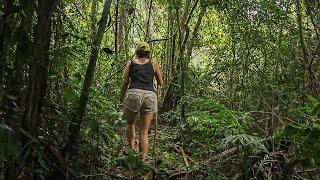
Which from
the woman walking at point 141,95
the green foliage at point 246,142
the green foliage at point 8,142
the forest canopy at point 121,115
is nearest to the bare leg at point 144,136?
the woman walking at point 141,95

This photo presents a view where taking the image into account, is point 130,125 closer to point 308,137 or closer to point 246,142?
point 246,142

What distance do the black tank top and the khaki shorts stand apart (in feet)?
0.21

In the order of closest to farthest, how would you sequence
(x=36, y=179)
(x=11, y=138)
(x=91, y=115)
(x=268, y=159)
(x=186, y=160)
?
(x=11, y=138)
(x=36, y=179)
(x=268, y=159)
(x=91, y=115)
(x=186, y=160)

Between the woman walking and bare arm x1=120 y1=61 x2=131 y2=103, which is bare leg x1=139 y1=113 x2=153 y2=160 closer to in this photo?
the woman walking

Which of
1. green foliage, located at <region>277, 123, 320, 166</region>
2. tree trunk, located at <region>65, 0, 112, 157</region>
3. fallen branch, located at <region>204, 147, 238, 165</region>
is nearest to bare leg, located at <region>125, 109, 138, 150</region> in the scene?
fallen branch, located at <region>204, 147, 238, 165</region>

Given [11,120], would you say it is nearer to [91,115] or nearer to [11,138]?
[11,138]

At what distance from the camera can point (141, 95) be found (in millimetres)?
5465

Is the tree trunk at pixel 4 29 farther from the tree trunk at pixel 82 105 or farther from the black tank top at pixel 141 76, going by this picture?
the black tank top at pixel 141 76

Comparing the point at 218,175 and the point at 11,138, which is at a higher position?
the point at 11,138

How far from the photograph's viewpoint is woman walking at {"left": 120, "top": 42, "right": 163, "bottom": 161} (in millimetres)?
5457

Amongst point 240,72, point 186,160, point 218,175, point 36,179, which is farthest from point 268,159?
point 240,72

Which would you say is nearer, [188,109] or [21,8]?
[21,8]

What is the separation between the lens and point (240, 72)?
24.5ft

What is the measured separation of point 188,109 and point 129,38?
4.51 m
